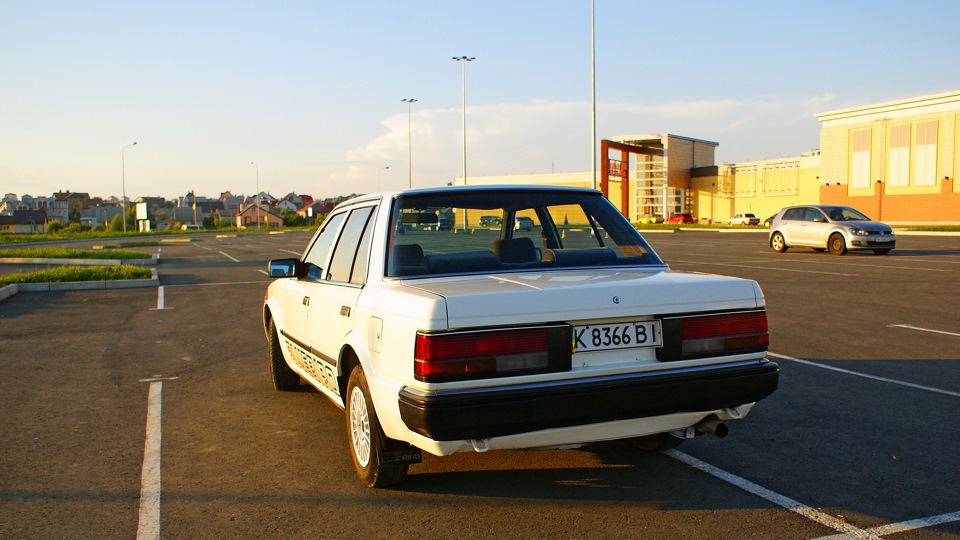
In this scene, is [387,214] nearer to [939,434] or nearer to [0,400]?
[939,434]

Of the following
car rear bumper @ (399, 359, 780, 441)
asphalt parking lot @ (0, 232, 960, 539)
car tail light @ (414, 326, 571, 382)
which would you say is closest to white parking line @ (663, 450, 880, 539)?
asphalt parking lot @ (0, 232, 960, 539)

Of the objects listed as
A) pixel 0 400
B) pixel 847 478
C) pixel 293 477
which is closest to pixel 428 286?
pixel 293 477

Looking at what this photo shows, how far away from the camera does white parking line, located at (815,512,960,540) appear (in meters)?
3.43

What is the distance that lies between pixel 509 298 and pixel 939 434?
3320 millimetres

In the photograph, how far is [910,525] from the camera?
139 inches

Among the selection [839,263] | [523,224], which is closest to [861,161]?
[839,263]

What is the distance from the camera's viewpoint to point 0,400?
21.1ft

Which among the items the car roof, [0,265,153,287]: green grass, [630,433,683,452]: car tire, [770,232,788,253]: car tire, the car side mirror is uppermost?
the car roof

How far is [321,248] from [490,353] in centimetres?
271

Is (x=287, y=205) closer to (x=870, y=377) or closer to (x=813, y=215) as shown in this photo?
(x=813, y=215)

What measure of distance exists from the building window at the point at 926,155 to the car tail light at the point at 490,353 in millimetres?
58156

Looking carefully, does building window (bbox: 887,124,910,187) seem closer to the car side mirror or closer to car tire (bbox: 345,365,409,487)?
the car side mirror

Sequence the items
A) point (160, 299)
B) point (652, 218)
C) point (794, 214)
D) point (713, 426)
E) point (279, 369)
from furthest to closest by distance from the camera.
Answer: point (652, 218)
point (794, 214)
point (160, 299)
point (279, 369)
point (713, 426)

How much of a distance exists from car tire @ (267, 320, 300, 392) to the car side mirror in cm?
92
